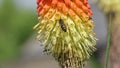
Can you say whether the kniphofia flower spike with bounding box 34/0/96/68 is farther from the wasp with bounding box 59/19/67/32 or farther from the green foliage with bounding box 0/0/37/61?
the green foliage with bounding box 0/0/37/61

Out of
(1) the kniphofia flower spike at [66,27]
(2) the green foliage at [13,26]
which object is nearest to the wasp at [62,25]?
(1) the kniphofia flower spike at [66,27]

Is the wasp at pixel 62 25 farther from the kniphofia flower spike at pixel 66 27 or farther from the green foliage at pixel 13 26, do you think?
the green foliage at pixel 13 26

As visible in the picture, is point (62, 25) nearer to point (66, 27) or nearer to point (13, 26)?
point (66, 27)

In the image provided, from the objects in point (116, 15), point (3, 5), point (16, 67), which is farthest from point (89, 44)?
point (3, 5)

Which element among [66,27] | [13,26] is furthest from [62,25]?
[13,26]

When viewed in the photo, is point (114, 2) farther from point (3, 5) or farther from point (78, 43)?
point (3, 5)
